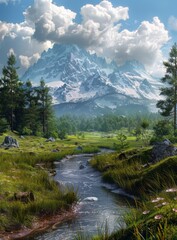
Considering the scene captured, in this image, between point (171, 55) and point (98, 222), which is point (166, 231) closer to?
point (98, 222)

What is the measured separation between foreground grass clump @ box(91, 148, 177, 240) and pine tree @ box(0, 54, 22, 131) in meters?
52.0

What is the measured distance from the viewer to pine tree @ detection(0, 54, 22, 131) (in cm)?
7494

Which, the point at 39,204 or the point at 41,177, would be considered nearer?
the point at 39,204

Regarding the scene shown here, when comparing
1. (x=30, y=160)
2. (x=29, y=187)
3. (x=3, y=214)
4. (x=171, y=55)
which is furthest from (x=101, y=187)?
(x=171, y=55)

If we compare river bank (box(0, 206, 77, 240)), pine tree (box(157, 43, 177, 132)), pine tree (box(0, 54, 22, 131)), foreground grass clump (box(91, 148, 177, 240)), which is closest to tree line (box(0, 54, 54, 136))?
pine tree (box(0, 54, 22, 131))

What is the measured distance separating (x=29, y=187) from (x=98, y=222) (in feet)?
17.9

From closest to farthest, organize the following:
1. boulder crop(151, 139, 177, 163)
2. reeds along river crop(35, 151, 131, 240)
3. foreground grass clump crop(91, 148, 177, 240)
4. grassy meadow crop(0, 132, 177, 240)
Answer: foreground grass clump crop(91, 148, 177, 240), grassy meadow crop(0, 132, 177, 240), reeds along river crop(35, 151, 131, 240), boulder crop(151, 139, 177, 163)

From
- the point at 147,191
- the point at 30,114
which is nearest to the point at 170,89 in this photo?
the point at 30,114

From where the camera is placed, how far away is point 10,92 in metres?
76.9

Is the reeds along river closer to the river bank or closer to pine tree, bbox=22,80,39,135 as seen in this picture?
the river bank

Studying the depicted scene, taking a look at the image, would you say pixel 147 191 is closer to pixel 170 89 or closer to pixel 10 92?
pixel 170 89

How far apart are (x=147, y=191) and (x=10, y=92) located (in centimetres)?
6606

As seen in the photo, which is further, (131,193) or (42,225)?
(131,193)

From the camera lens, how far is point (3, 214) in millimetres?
11680
